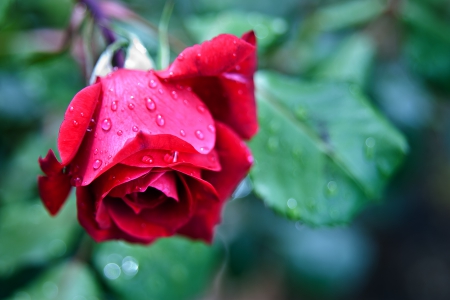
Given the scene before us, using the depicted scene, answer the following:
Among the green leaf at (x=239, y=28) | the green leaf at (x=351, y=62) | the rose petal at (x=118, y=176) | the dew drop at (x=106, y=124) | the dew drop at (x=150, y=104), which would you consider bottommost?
the green leaf at (x=351, y=62)

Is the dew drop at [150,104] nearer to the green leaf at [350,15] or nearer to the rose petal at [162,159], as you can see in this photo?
the rose petal at [162,159]

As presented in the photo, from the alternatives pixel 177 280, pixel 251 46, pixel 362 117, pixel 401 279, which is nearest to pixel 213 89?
pixel 251 46

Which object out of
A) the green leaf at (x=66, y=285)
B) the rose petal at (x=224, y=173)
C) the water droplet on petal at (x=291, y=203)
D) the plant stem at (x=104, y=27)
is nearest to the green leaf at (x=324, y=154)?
the water droplet on petal at (x=291, y=203)

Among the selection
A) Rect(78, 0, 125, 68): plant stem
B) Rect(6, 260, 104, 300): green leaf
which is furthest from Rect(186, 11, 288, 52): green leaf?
Rect(6, 260, 104, 300): green leaf

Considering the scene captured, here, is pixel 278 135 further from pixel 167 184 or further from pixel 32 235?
pixel 32 235

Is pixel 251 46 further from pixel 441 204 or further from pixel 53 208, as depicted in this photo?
pixel 441 204
